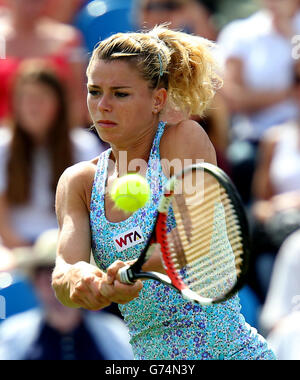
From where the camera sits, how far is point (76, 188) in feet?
9.20

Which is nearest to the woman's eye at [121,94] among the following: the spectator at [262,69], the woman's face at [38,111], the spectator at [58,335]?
the spectator at [58,335]

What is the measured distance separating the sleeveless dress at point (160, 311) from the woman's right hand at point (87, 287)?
0.25 m

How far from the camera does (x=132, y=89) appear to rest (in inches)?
105

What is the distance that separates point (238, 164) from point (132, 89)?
255 centimetres

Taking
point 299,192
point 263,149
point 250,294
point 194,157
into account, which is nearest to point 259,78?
point 263,149

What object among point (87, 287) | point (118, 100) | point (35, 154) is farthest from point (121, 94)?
point (35, 154)

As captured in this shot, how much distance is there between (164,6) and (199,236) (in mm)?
3281

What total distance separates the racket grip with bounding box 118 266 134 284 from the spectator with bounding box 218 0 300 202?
2979 millimetres

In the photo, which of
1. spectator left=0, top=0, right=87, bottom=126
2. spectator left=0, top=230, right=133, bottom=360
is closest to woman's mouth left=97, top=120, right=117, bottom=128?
spectator left=0, top=230, right=133, bottom=360

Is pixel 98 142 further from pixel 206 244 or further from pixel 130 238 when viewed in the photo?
pixel 206 244

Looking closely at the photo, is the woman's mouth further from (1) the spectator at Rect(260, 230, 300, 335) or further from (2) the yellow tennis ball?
(1) the spectator at Rect(260, 230, 300, 335)

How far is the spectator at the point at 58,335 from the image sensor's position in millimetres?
4066

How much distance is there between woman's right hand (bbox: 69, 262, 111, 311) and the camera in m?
2.41

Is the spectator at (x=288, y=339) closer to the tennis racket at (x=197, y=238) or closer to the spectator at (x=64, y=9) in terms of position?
the tennis racket at (x=197, y=238)
